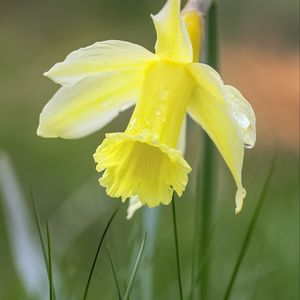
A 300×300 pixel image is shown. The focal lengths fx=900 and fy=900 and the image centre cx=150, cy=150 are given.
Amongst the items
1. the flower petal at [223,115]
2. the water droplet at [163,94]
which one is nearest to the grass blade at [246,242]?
the flower petal at [223,115]

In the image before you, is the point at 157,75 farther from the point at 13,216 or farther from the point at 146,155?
the point at 13,216

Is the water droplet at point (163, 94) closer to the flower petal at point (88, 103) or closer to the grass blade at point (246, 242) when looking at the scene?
the flower petal at point (88, 103)

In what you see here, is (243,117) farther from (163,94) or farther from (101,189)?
(101,189)

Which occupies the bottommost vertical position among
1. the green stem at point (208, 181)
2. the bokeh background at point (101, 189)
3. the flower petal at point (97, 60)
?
the bokeh background at point (101, 189)

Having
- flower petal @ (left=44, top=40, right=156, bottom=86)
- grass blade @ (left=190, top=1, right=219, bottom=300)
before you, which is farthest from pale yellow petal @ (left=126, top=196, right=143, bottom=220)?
flower petal @ (left=44, top=40, right=156, bottom=86)

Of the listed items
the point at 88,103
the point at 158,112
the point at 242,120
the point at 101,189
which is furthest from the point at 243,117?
the point at 101,189
